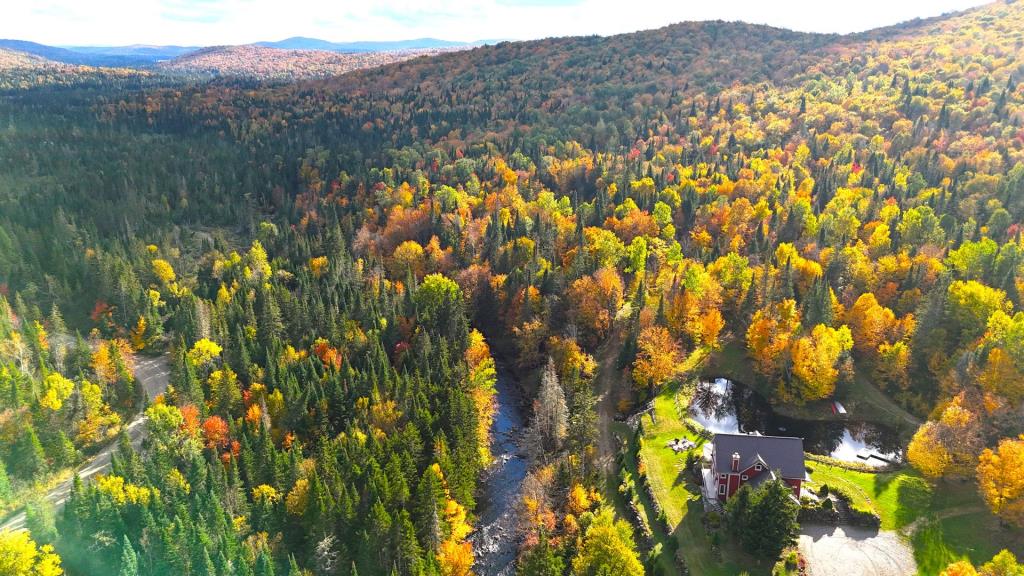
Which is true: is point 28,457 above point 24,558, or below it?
below

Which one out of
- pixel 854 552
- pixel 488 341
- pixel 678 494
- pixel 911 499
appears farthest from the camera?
pixel 488 341

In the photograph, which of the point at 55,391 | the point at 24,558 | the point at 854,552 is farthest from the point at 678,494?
the point at 55,391

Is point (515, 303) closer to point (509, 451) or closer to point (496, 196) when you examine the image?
point (509, 451)

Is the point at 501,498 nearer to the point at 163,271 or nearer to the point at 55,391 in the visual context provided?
the point at 55,391

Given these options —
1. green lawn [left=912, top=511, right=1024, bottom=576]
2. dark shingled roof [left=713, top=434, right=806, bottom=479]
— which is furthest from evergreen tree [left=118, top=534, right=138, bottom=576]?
green lawn [left=912, top=511, right=1024, bottom=576]

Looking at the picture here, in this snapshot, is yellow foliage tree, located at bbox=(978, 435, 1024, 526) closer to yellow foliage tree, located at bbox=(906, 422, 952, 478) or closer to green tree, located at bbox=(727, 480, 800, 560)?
yellow foliage tree, located at bbox=(906, 422, 952, 478)

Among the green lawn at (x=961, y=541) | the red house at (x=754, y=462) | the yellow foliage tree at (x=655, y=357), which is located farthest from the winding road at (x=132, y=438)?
the green lawn at (x=961, y=541)

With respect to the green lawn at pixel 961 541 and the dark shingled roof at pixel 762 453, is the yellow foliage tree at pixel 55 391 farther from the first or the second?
the green lawn at pixel 961 541
